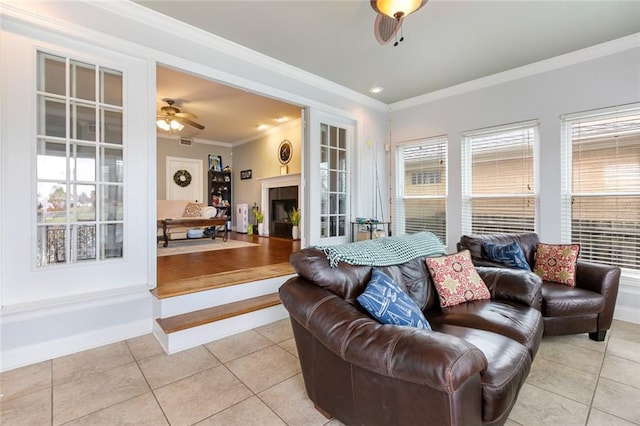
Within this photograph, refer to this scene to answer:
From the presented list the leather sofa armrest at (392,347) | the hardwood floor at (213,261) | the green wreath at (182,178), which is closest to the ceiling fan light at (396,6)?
the leather sofa armrest at (392,347)

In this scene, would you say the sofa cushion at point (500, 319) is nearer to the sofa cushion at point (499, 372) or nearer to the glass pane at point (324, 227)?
the sofa cushion at point (499, 372)

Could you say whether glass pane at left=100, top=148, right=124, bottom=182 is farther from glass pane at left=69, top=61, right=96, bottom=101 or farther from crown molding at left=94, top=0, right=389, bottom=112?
crown molding at left=94, top=0, right=389, bottom=112

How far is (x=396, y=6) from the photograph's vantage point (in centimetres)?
193

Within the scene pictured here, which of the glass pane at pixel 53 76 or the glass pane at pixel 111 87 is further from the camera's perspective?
the glass pane at pixel 111 87

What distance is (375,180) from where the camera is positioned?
4855mm

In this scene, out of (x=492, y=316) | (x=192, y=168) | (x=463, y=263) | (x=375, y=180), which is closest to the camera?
(x=492, y=316)

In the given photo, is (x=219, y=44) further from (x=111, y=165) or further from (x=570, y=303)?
(x=570, y=303)

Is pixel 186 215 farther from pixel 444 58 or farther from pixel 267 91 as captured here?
pixel 444 58

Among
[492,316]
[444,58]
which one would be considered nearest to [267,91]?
[444,58]

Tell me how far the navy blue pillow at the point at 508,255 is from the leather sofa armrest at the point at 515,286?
0.49 metres

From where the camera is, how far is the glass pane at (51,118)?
2.20 m

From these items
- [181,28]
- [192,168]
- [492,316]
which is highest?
[181,28]

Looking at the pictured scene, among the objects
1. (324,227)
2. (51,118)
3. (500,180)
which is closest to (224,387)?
(51,118)

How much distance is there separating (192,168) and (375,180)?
5449 millimetres
